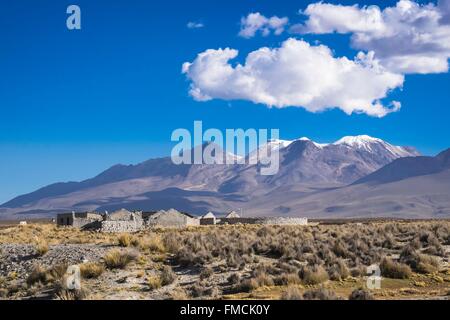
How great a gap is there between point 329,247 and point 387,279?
21.3ft

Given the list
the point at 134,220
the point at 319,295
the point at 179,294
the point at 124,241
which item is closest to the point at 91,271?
the point at 179,294

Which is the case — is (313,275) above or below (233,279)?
above

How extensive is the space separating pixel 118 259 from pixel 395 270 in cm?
1162

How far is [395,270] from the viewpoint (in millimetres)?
26531

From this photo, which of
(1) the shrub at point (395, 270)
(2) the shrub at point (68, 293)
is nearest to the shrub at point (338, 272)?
(1) the shrub at point (395, 270)

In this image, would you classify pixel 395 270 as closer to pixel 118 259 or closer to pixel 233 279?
pixel 233 279

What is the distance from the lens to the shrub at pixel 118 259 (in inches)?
1052

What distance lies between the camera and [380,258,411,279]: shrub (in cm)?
2625

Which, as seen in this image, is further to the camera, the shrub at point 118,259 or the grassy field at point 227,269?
the shrub at point 118,259

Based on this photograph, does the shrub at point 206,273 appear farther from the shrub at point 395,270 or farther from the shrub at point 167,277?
the shrub at point 395,270

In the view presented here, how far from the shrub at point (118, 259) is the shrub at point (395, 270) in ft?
35.1

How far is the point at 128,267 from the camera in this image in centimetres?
2688

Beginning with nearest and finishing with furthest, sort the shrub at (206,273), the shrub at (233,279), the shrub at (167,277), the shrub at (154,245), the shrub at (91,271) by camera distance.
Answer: the shrub at (167,277)
the shrub at (233,279)
the shrub at (91,271)
the shrub at (206,273)
the shrub at (154,245)
